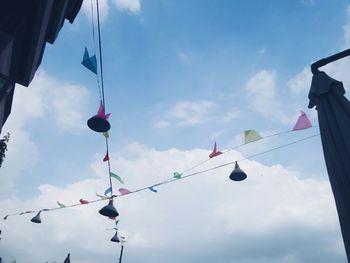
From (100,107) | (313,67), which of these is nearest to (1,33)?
(100,107)

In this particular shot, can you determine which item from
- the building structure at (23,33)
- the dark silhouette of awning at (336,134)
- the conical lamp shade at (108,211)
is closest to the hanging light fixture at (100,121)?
the building structure at (23,33)

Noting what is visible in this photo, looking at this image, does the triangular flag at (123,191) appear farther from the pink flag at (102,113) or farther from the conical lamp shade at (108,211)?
the pink flag at (102,113)

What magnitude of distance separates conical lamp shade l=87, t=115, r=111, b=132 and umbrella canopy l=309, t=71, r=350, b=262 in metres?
3.69

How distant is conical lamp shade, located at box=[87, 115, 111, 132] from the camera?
17.2 ft

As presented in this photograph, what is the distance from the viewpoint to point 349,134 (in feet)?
7.70

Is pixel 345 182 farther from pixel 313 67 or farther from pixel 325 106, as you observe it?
pixel 313 67

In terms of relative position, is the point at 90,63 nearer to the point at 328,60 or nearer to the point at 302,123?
the point at 328,60

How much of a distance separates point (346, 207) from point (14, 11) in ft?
20.3

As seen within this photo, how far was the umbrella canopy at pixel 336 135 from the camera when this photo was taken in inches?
86.0

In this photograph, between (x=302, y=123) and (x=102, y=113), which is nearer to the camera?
(x=102, y=113)

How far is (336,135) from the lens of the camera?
96.9 inches

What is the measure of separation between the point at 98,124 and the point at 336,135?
4.15 metres

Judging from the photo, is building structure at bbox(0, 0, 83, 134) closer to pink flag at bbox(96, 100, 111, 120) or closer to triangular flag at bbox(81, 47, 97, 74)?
triangular flag at bbox(81, 47, 97, 74)

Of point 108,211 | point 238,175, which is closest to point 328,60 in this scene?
point 238,175
